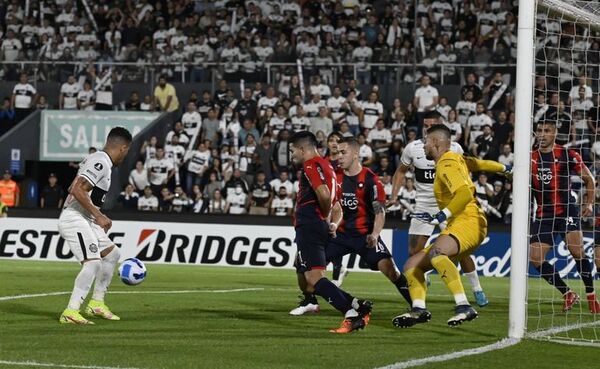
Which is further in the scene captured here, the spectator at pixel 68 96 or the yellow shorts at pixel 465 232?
the spectator at pixel 68 96

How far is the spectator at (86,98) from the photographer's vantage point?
31.2m

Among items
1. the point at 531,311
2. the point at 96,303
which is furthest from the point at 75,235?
→ the point at 531,311

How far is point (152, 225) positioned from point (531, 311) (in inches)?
493

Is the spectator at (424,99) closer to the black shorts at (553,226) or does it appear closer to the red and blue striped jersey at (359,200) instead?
the black shorts at (553,226)

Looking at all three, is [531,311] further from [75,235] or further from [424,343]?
[75,235]

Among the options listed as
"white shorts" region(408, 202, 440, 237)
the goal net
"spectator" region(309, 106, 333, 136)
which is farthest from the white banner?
"white shorts" region(408, 202, 440, 237)

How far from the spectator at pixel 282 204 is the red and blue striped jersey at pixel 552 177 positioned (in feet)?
39.0

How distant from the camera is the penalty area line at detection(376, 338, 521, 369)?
9227mm

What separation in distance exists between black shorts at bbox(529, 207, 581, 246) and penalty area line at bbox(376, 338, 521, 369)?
425 centimetres

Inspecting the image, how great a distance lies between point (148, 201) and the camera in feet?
92.1

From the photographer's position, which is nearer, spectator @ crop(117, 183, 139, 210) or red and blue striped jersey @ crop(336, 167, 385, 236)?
red and blue striped jersey @ crop(336, 167, 385, 236)

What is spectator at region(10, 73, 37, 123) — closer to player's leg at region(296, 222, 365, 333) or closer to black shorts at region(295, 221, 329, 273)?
player's leg at region(296, 222, 365, 333)

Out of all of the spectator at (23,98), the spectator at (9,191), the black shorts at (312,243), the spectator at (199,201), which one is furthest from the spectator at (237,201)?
the black shorts at (312,243)

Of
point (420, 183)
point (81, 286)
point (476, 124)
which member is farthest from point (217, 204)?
point (81, 286)
